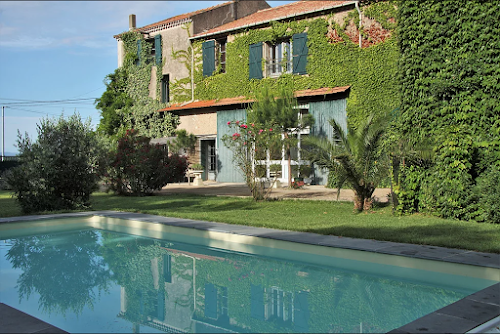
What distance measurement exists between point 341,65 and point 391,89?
7.01 feet

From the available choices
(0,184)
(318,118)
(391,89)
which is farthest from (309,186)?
(0,184)

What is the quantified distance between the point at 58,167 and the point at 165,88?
13160mm

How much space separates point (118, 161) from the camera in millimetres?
13680

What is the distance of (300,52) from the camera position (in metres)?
17.0

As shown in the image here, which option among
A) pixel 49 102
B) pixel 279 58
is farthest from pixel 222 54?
pixel 49 102

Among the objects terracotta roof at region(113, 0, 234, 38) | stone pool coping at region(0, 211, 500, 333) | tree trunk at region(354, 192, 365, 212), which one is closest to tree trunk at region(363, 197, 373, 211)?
tree trunk at region(354, 192, 365, 212)

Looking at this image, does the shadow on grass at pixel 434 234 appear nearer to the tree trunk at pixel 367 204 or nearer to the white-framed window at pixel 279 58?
the tree trunk at pixel 367 204

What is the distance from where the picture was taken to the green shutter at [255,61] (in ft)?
60.3

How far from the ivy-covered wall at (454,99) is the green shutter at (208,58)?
12425 mm

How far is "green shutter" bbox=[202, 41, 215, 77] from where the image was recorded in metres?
20.1

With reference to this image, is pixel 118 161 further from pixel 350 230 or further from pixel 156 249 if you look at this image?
pixel 350 230

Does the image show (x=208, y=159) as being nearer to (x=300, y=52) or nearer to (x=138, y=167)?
(x=300, y=52)

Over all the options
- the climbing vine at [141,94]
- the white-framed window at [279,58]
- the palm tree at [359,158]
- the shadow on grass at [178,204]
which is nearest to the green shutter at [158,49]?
the climbing vine at [141,94]

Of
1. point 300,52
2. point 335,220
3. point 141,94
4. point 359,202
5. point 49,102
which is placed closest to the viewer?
point 335,220
